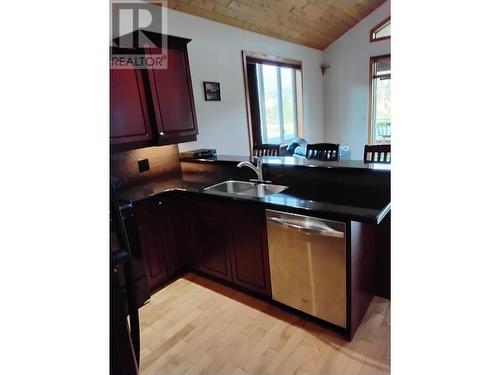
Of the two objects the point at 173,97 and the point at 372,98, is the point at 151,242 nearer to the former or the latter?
the point at 173,97

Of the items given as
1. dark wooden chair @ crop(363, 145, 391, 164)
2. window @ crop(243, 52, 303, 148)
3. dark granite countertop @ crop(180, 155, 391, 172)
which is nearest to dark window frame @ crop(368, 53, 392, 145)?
window @ crop(243, 52, 303, 148)

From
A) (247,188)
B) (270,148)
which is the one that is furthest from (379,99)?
(247,188)

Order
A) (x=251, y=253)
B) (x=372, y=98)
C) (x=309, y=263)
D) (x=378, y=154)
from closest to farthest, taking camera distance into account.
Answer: (x=309, y=263), (x=251, y=253), (x=378, y=154), (x=372, y=98)

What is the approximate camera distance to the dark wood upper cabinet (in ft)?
7.33

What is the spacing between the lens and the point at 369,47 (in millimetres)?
5926

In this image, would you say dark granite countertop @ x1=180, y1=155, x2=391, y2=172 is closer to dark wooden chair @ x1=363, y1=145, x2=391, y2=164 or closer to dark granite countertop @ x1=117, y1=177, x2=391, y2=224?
dark granite countertop @ x1=117, y1=177, x2=391, y2=224

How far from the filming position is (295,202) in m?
1.87

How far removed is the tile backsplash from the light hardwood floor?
3.73ft

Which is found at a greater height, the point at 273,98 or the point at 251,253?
the point at 273,98

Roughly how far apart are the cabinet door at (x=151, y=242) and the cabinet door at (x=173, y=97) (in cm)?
66

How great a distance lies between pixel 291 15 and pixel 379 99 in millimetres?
2889

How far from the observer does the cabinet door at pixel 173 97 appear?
97.3 inches
